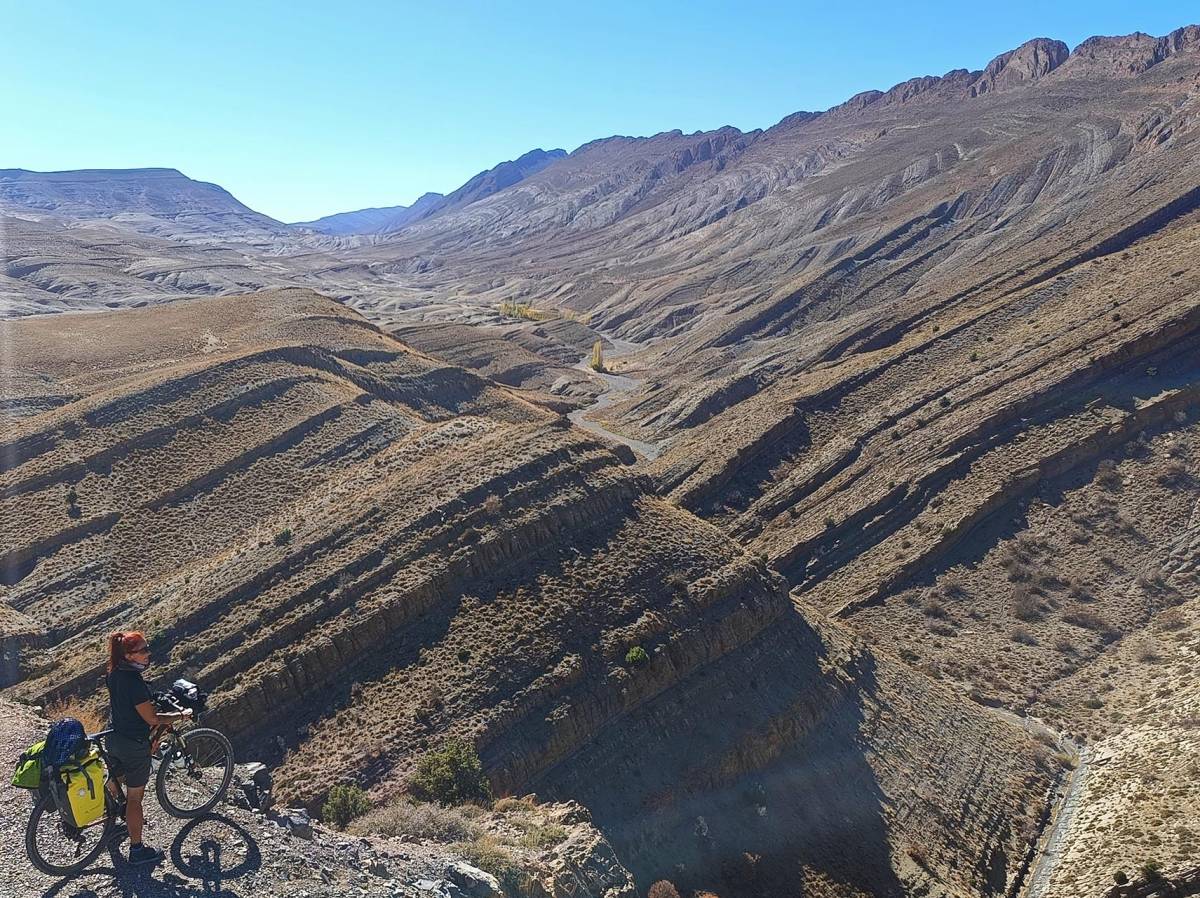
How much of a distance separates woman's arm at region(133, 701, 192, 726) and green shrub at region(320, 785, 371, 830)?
8.37 m

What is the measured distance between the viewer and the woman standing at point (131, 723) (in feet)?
33.0

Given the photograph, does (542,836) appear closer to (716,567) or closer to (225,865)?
(225,865)

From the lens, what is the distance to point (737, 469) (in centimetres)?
5122

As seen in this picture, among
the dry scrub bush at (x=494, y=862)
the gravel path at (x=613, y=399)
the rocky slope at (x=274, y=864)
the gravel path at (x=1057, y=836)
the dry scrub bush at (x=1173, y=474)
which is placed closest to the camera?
the rocky slope at (x=274, y=864)

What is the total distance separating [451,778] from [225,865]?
956cm

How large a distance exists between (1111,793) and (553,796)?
20695 mm

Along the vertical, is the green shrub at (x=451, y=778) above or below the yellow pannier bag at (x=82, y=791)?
below

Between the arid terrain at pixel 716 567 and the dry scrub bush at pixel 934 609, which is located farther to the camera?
the dry scrub bush at pixel 934 609

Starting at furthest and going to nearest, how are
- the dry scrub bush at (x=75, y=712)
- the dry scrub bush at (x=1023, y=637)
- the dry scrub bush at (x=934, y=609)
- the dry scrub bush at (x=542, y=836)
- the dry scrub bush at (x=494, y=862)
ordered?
the dry scrub bush at (x=934, y=609), the dry scrub bush at (x=1023, y=637), the dry scrub bush at (x=75, y=712), the dry scrub bush at (x=542, y=836), the dry scrub bush at (x=494, y=862)

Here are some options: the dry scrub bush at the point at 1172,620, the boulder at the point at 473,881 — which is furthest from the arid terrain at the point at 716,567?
the boulder at the point at 473,881

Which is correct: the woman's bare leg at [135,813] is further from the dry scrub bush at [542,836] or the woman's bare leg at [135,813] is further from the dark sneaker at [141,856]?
the dry scrub bush at [542,836]

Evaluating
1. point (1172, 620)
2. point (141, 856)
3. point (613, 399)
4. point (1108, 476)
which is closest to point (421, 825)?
point (141, 856)

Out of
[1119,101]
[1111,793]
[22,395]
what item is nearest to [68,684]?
[22,395]

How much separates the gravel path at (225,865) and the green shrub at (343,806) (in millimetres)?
5394
